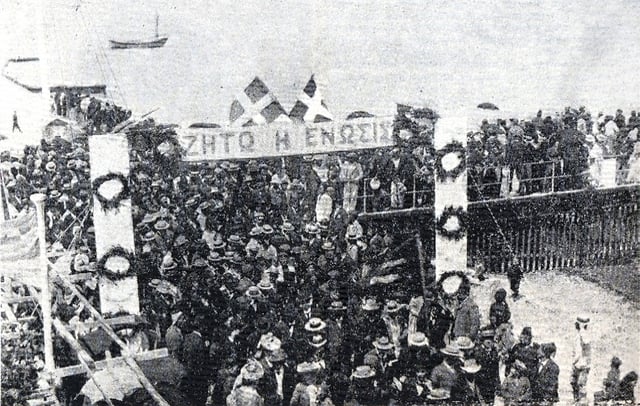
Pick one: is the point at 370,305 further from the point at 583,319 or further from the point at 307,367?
the point at 583,319

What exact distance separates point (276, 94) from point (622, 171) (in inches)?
102

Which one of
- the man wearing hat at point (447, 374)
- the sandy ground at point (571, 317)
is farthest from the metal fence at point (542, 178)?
the man wearing hat at point (447, 374)

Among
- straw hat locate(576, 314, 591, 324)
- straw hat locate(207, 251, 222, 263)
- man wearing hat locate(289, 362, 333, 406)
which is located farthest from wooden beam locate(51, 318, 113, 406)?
straw hat locate(576, 314, 591, 324)

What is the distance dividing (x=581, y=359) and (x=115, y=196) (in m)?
3.30

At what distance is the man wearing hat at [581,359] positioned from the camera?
5.16m

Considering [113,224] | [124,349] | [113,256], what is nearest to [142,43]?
[113,224]

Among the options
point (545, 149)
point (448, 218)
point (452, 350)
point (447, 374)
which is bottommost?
point (447, 374)

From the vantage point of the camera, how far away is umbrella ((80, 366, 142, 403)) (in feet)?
14.6

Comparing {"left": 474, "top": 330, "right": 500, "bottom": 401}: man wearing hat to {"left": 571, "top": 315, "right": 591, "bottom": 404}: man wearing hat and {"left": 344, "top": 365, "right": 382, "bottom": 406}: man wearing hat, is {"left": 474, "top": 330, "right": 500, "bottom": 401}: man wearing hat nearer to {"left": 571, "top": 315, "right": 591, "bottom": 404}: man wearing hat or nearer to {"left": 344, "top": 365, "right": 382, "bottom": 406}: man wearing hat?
{"left": 571, "top": 315, "right": 591, "bottom": 404}: man wearing hat

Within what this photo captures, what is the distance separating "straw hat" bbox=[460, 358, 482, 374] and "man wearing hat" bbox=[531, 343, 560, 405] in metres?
0.38

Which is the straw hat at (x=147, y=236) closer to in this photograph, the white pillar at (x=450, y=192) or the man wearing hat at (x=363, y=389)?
the man wearing hat at (x=363, y=389)

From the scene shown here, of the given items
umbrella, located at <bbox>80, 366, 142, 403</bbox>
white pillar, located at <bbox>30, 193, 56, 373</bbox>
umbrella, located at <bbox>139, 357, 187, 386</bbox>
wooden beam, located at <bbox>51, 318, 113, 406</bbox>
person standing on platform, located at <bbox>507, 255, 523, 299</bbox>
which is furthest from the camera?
person standing on platform, located at <bbox>507, 255, 523, 299</bbox>

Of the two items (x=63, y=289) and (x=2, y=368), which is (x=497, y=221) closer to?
(x=63, y=289)

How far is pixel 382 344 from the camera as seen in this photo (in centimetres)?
488
